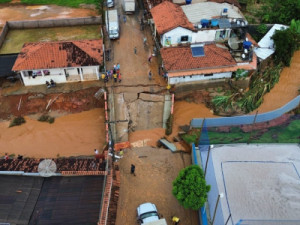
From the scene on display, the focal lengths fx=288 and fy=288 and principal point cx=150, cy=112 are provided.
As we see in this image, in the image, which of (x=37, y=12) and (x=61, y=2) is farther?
(x=61, y=2)

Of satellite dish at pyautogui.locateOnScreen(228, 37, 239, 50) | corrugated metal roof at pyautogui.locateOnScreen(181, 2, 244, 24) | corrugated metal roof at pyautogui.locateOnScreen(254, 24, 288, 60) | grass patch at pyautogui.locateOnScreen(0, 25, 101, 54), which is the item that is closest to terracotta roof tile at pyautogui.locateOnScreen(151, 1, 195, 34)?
corrugated metal roof at pyautogui.locateOnScreen(181, 2, 244, 24)

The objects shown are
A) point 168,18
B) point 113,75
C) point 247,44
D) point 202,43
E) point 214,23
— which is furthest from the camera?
point 168,18

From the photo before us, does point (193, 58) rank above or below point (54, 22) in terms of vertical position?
above

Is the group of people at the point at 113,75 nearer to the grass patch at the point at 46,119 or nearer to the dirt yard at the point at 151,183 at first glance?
the grass patch at the point at 46,119

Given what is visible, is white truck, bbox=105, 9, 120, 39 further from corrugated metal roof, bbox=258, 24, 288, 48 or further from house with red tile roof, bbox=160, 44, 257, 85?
corrugated metal roof, bbox=258, 24, 288, 48

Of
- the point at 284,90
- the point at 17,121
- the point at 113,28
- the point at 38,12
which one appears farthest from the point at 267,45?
the point at 38,12

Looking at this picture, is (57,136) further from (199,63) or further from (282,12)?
(282,12)
